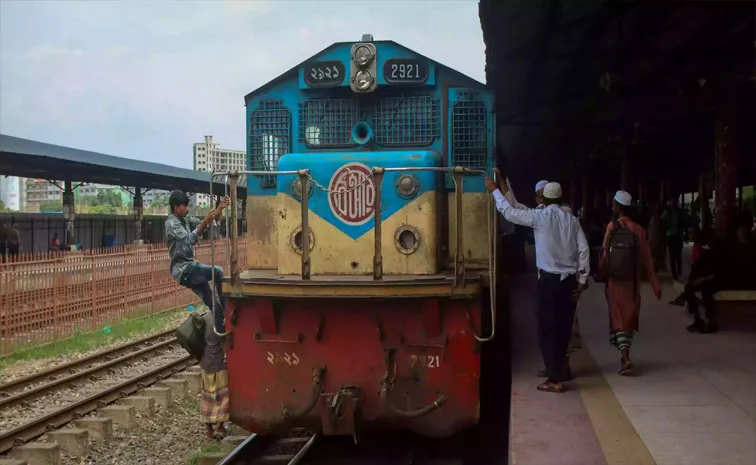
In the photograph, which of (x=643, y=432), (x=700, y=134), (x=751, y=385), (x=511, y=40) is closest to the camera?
(x=643, y=432)

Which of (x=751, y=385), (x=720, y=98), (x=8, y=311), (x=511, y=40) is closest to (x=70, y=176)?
(x=8, y=311)

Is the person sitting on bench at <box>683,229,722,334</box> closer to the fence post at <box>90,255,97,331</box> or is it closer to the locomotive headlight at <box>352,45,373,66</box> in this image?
the locomotive headlight at <box>352,45,373,66</box>

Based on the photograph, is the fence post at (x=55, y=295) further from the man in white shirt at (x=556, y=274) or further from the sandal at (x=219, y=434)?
the man in white shirt at (x=556, y=274)

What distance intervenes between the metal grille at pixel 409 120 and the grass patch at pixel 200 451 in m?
3.29

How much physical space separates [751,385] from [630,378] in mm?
962

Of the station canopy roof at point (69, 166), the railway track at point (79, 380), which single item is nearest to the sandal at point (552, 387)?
the railway track at point (79, 380)

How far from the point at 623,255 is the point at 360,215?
2.46 m

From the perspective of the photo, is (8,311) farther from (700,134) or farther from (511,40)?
(700,134)

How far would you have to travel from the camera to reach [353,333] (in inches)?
209

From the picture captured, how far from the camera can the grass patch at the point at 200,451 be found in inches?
252

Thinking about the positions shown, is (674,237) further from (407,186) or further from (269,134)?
(269,134)

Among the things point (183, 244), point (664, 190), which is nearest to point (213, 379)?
point (183, 244)

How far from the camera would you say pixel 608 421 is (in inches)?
191

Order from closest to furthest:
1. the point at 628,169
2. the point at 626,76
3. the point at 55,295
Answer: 1. the point at 626,76
2. the point at 55,295
3. the point at 628,169
